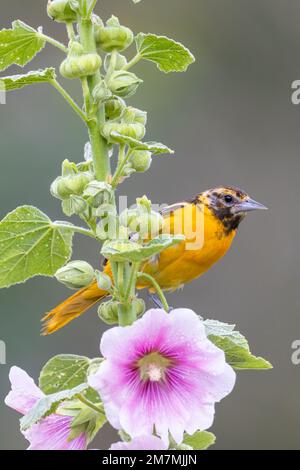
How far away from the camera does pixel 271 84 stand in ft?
25.3

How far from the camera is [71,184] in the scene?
4.43 feet

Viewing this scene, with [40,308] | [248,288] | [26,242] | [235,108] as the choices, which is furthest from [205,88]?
[26,242]

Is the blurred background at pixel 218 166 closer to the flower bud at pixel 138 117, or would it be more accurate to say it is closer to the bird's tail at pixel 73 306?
the bird's tail at pixel 73 306

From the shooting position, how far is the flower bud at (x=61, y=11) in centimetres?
142

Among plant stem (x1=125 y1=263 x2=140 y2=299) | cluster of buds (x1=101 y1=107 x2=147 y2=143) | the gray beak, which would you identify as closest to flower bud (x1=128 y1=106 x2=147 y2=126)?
cluster of buds (x1=101 y1=107 x2=147 y2=143)

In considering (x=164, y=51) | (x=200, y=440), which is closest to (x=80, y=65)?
(x=164, y=51)

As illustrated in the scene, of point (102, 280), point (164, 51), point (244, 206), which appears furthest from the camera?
point (244, 206)

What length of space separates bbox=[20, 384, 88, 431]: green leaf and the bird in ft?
6.24

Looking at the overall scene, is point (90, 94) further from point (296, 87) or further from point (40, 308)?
point (296, 87)

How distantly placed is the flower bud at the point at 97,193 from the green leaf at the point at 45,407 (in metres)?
0.25

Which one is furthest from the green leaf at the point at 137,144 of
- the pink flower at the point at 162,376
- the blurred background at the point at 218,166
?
the blurred background at the point at 218,166

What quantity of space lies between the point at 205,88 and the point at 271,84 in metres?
0.54

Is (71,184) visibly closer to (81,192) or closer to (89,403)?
(81,192)

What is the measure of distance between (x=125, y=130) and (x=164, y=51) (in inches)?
11.2
